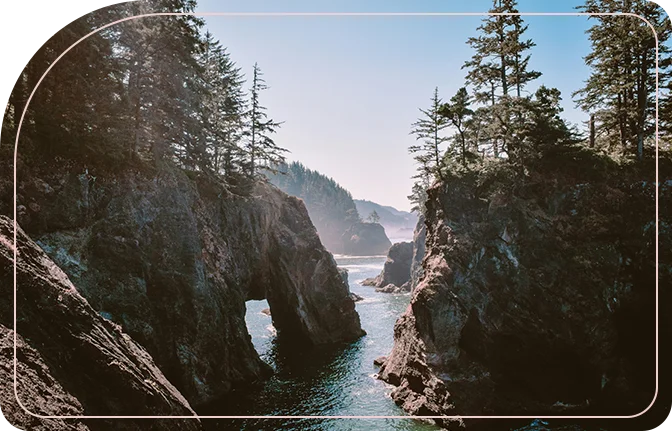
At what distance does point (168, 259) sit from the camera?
74.4 ft

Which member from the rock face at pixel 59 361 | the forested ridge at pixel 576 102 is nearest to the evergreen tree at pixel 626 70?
the forested ridge at pixel 576 102

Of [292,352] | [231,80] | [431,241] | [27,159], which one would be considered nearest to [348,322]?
[292,352]

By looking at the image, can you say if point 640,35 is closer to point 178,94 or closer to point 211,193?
point 178,94

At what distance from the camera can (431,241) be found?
29000 millimetres

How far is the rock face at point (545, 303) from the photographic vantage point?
2139 cm

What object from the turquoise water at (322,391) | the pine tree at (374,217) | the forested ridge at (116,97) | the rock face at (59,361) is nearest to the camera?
the rock face at (59,361)

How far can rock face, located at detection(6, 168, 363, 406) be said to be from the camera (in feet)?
58.9

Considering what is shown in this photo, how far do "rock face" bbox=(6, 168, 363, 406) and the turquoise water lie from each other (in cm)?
235

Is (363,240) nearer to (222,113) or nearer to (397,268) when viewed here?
(397,268)

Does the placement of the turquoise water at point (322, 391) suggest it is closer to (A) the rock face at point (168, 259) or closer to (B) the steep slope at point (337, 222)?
(A) the rock face at point (168, 259)

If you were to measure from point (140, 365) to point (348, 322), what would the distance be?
34820 millimetres

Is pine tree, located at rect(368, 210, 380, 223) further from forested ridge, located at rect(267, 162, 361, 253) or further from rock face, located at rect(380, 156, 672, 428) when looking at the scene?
rock face, located at rect(380, 156, 672, 428)

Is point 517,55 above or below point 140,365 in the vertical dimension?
above

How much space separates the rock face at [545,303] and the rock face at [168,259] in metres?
13.4
